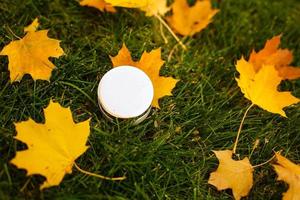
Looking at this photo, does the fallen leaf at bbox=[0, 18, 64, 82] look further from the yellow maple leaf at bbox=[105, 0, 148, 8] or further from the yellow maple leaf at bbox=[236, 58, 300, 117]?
the yellow maple leaf at bbox=[236, 58, 300, 117]

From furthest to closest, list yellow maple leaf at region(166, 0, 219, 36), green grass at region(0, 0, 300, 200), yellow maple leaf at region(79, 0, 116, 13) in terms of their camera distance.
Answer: yellow maple leaf at region(166, 0, 219, 36)
yellow maple leaf at region(79, 0, 116, 13)
green grass at region(0, 0, 300, 200)

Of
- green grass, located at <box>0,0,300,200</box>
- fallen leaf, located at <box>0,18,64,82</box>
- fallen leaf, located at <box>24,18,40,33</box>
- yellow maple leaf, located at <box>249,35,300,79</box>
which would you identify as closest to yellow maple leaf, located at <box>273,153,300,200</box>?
green grass, located at <box>0,0,300,200</box>

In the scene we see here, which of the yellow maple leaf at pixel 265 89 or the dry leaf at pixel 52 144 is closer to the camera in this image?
the dry leaf at pixel 52 144

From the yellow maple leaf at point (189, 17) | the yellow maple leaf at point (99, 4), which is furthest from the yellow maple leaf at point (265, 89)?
the yellow maple leaf at point (99, 4)

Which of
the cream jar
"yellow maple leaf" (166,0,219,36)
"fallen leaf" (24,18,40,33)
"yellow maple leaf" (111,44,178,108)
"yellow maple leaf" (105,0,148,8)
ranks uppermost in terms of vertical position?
"yellow maple leaf" (166,0,219,36)

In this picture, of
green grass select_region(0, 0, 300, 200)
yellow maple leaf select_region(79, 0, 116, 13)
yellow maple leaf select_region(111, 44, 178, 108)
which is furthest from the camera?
yellow maple leaf select_region(79, 0, 116, 13)

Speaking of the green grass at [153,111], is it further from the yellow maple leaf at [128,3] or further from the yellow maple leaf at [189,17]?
the yellow maple leaf at [128,3]
